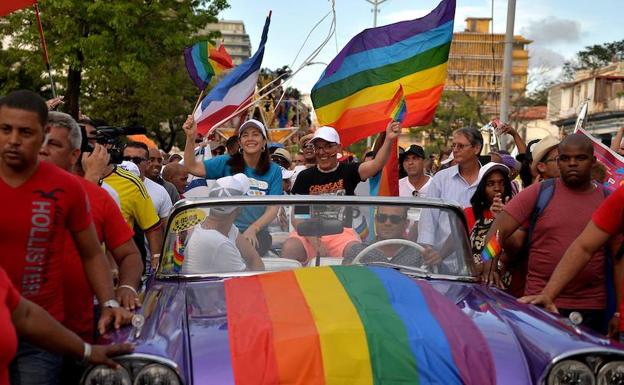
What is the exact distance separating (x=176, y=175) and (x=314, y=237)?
17.6ft

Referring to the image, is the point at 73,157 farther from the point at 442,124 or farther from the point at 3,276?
the point at 442,124

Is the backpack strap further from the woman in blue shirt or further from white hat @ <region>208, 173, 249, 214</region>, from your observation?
the woman in blue shirt

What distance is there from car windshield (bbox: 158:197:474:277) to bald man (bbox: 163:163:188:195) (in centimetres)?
513

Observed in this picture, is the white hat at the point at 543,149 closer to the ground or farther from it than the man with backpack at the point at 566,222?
farther from it

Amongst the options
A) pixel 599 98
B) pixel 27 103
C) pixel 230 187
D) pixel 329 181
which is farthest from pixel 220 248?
pixel 599 98

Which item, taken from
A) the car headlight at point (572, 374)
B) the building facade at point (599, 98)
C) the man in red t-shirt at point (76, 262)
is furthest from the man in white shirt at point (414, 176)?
the building facade at point (599, 98)

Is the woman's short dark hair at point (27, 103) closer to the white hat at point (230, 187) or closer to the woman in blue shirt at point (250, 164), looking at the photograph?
the white hat at point (230, 187)

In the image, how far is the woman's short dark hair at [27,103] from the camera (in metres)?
3.75

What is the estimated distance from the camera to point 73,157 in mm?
4562

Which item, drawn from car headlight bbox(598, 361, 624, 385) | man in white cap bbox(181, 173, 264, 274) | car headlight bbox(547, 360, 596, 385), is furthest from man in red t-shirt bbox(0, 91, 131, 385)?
car headlight bbox(598, 361, 624, 385)

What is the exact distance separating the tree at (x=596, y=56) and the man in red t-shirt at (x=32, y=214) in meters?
83.5

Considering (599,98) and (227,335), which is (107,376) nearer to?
(227,335)

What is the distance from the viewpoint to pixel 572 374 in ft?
13.1

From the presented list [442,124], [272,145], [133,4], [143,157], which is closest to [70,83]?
[133,4]
